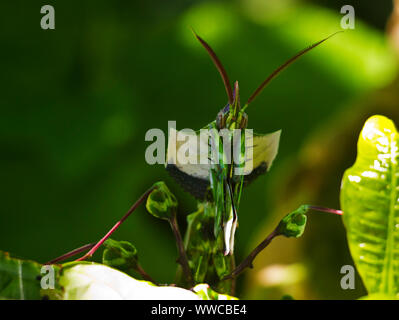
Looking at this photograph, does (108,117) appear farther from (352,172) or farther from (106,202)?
(352,172)

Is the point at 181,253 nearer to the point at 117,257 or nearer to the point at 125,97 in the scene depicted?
the point at 117,257

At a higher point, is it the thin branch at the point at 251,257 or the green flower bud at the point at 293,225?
the green flower bud at the point at 293,225

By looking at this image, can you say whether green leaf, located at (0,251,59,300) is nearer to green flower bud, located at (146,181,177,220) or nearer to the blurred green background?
green flower bud, located at (146,181,177,220)

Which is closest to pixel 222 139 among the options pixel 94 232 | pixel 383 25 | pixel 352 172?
pixel 352 172

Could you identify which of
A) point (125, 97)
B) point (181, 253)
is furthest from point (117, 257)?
point (125, 97)

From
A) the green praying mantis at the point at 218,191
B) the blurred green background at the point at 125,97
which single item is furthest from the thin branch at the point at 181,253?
the blurred green background at the point at 125,97

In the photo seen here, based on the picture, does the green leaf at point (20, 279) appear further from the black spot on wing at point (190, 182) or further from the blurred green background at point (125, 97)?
the blurred green background at point (125, 97)

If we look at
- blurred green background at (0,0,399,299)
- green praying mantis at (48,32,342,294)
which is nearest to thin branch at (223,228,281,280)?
green praying mantis at (48,32,342,294)
